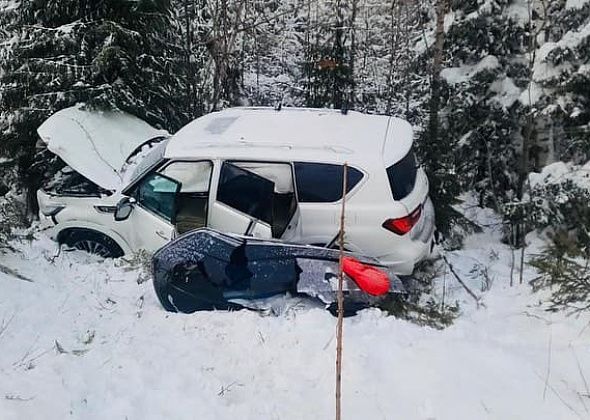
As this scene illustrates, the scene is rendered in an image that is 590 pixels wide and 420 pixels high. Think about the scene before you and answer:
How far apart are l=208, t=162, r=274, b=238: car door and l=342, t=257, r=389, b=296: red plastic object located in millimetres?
1340

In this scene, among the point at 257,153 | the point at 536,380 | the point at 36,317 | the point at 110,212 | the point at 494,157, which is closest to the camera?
the point at 536,380

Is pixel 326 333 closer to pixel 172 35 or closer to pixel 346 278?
pixel 346 278

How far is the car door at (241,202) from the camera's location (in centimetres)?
615

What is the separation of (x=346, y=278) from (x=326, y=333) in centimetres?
67

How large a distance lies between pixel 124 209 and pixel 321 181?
222cm

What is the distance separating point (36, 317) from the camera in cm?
482

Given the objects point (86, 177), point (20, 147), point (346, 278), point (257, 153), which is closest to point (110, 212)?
point (86, 177)

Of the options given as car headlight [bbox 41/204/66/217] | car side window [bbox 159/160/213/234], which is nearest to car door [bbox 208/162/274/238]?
car side window [bbox 159/160/213/234]

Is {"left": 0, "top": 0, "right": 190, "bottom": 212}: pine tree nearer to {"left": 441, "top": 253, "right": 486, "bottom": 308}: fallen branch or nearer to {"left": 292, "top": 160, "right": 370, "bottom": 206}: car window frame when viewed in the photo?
{"left": 292, "top": 160, "right": 370, "bottom": 206}: car window frame

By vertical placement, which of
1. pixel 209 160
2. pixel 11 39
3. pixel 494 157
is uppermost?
pixel 11 39

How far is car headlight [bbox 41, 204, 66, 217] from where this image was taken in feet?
23.1

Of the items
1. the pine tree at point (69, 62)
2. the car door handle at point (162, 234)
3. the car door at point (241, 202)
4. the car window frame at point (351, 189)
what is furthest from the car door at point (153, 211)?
the pine tree at point (69, 62)

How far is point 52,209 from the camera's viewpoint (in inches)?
279

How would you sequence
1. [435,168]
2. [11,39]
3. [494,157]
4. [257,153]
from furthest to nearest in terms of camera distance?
1. [494,157]
2. [11,39]
3. [435,168]
4. [257,153]
